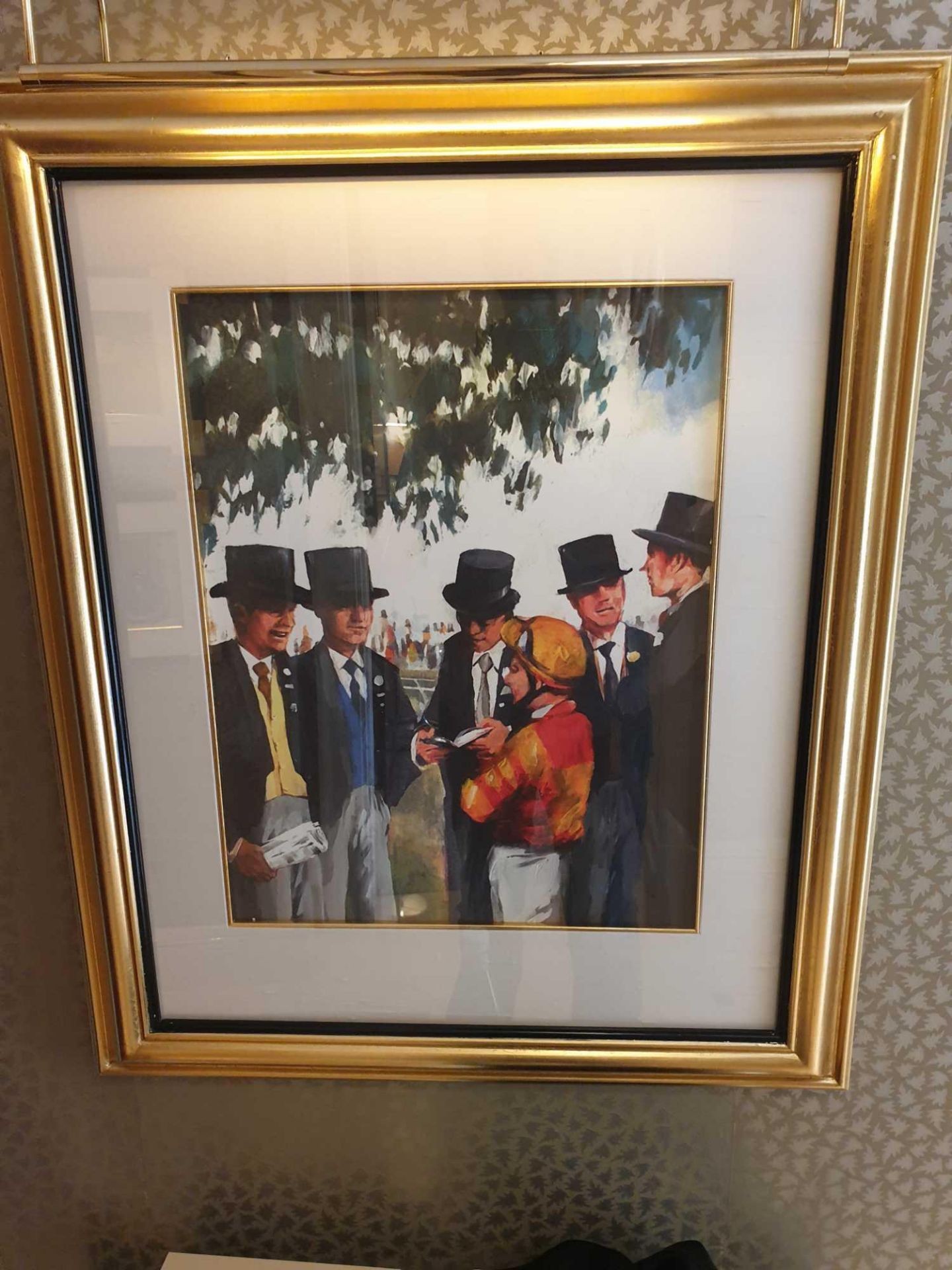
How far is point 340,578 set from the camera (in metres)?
0.61

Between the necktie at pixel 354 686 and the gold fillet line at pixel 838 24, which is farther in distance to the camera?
the necktie at pixel 354 686

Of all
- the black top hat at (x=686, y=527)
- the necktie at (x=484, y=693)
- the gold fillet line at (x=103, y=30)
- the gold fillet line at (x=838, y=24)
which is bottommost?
the necktie at (x=484, y=693)

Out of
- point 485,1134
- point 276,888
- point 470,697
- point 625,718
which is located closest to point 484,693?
point 470,697

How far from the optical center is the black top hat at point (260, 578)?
61 centimetres

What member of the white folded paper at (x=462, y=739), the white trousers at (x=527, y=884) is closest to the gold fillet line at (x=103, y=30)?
the white folded paper at (x=462, y=739)

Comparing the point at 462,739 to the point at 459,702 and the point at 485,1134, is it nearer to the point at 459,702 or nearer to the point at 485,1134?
the point at 459,702

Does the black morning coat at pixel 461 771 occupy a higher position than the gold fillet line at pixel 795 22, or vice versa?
the gold fillet line at pixel 795 22

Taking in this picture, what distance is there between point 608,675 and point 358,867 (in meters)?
0.27

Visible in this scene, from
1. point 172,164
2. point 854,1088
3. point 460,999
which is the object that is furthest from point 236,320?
point 854,1088

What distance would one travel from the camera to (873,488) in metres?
0.57

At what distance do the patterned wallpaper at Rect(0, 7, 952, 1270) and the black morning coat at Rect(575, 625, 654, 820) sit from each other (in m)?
0.21

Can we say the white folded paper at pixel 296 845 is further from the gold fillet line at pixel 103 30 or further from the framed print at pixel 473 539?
the gold fillet line at pixel 103 30

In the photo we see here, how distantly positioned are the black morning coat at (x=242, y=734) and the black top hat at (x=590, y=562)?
23 centimetres

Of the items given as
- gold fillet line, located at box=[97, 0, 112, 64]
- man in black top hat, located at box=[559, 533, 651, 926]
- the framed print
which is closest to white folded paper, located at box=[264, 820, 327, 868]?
the framed print
